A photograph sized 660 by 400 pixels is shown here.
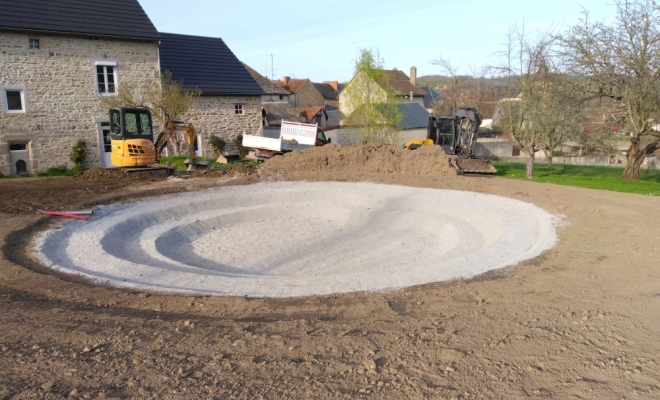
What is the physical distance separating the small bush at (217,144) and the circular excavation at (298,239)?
12425 millimetres

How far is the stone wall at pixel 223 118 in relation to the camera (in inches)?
1169

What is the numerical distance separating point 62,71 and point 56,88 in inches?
35.9

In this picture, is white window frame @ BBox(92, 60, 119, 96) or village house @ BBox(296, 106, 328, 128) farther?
village house @ BBox(296, 106, 328, 128)

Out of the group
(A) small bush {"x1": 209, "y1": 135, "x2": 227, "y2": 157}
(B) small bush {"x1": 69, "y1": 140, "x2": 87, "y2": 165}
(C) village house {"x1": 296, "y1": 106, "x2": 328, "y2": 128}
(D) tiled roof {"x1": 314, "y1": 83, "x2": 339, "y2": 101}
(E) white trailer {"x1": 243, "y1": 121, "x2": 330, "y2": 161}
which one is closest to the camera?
(E) white trailer {"x1": 243, "y1": 121, "x2": 330, "y2": 161}

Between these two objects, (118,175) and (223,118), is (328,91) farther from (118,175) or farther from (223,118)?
(118,175)

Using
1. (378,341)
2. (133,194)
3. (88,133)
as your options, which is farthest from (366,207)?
(88,133)

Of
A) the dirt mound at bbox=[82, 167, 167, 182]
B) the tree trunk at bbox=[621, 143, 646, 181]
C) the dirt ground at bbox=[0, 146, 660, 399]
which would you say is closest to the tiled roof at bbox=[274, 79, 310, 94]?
the dirt mound at bbox=[82, 167, 167, 182]

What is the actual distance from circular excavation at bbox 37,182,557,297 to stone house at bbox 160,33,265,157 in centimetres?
1292

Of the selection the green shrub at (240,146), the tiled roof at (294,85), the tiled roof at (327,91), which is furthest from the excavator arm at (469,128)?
the tiled roof at (327,91)

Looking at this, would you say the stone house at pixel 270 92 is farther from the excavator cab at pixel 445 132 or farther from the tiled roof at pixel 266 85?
the excavator cab at pixel 445 132

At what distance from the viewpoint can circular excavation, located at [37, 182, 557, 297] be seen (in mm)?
8898

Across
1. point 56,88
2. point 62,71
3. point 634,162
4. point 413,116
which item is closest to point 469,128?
point 634,162

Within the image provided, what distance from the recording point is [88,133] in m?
25.5

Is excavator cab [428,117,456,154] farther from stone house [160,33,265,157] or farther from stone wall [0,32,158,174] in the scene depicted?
stone wall [0,32,158,174]
